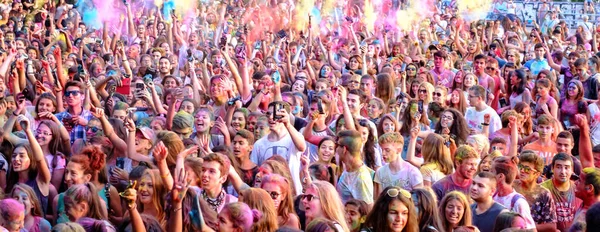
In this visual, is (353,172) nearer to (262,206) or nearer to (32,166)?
(262,206)

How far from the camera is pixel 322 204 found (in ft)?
17.8

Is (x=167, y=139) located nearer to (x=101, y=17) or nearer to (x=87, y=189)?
(x=87, y=189)

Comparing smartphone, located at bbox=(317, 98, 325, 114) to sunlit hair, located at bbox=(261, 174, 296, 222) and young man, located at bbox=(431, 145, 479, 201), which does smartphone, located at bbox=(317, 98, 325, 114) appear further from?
sunlit hair, located at bbox=(261, 174, 296, 222)

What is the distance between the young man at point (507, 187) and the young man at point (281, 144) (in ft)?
4.40

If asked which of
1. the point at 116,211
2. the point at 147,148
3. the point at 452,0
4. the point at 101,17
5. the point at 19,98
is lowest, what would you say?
the point at 116,211

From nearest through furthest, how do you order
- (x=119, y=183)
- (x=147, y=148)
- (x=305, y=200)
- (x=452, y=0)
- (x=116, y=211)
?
1. (x=305, y=200)
2. (x=116, y=211)
3. (x=119, y=183)
4. (x=147, y=148)
5. (x=452, y=0)

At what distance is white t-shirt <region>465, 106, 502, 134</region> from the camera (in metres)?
8.52

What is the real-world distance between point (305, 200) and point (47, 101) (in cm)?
326

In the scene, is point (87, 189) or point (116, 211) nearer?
point (87, 189)

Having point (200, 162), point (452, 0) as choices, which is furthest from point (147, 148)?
point (452, 0)

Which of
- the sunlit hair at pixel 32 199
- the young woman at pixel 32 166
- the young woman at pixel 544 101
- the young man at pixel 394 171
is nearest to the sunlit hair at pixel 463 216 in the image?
the young man at pixel 394 171

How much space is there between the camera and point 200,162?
6039mm

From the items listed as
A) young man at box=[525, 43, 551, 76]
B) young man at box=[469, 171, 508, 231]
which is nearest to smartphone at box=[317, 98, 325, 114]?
young man at box=[469, 171, 508, 231]

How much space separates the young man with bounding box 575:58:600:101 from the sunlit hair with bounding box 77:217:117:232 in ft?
19.5
